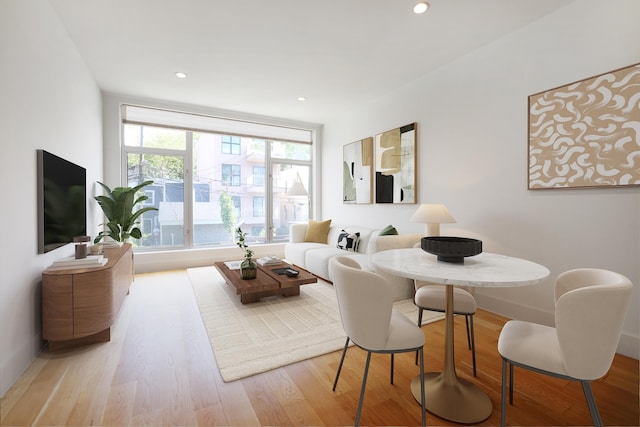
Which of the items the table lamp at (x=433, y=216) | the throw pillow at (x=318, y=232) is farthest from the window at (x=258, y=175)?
→ the table lamp at (x=433, y=216)

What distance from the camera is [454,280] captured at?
1.25 m

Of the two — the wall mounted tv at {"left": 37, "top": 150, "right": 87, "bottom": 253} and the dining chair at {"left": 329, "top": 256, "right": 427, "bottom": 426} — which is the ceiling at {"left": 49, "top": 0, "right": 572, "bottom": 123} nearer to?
the wall mounted tv at {"left": 37, "top": 150, "right": 87, "bottom": 253}

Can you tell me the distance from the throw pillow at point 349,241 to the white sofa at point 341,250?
52mm

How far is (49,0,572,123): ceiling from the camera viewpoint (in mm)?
2455

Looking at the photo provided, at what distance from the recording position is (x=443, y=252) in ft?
5.14

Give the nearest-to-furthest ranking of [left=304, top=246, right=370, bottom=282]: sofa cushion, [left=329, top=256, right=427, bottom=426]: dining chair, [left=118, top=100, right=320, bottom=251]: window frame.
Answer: [left=329, top=256, right=427, bottom=426]: dining chair → [left=304, top=246, right=370, bottom=282]: sofa cushion → [left=118, top=100, right=320, bottom=251]: window frame

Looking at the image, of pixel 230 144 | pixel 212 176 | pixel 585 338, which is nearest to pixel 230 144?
pixel 230 144

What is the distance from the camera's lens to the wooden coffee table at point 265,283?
2.97m

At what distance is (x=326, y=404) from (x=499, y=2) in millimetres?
3215

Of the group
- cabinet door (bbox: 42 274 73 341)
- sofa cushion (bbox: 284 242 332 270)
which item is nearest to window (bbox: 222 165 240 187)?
sofa cushion (bbox: 284 242 332 270)

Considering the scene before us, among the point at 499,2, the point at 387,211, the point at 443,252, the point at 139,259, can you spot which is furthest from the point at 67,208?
the point at 499,2

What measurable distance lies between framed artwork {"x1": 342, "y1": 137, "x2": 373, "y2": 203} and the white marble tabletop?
9.92 feet

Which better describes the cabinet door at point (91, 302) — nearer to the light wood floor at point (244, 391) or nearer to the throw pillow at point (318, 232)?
the light wood floor at point (244, 391)

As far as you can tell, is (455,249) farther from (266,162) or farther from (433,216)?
(266,162)
